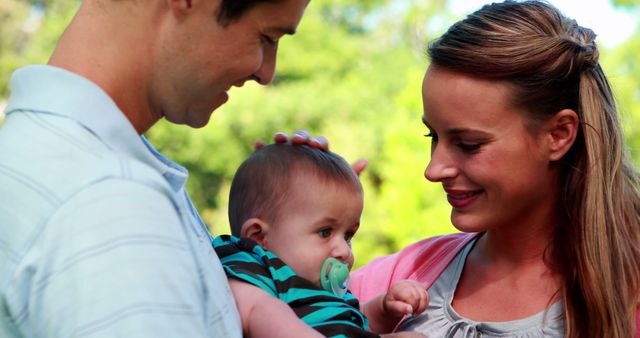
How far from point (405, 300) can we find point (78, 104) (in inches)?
49.1

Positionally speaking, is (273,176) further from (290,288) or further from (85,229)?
(85,229)

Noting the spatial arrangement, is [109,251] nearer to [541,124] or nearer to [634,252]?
[541,124]

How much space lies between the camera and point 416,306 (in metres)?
2.43

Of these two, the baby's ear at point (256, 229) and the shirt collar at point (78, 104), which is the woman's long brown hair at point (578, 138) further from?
the shirt collar at point (78, 104)

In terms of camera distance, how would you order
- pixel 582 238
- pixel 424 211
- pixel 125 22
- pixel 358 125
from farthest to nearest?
pixel 358 125
pixel 424 211
pixel 582 238
pixel 125 22

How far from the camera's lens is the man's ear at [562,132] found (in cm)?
267

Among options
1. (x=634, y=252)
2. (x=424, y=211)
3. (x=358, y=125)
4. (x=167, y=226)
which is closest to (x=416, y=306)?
(x=634, y=252)

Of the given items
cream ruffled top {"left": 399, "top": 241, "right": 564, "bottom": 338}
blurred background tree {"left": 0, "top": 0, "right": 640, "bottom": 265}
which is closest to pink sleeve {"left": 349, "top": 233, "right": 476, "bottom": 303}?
cream ruffled top {"left": 399, "top": 241, "right": 564, "bottom": 338}

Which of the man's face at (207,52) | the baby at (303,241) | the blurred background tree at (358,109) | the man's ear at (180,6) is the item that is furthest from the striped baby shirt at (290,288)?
the blurred background tree at (358,109)

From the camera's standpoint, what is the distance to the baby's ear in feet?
7.45

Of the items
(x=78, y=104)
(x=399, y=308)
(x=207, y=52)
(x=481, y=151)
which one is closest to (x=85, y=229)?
(x=78, y=104)

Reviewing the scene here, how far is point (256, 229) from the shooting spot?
2.28m

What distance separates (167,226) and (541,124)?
1.56 meters

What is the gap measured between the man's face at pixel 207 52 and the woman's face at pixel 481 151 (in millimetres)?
985
